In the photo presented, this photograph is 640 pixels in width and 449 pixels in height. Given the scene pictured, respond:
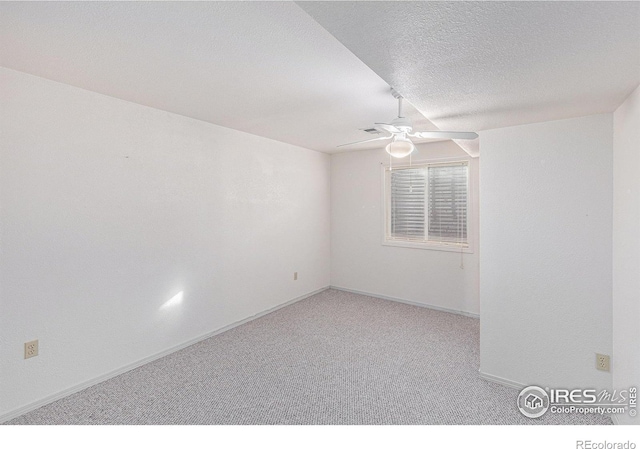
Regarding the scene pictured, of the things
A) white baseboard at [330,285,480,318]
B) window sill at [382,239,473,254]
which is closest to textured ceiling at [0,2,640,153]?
window sill at [382,239,473,254]

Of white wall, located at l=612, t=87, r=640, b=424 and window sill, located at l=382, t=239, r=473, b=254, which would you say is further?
window sill, located at l=382, t=239, r=473, b=254

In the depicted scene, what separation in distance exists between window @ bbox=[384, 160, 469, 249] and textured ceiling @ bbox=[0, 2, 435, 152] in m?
1.78

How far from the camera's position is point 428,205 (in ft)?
15.7

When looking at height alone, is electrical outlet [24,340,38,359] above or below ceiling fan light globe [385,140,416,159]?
below

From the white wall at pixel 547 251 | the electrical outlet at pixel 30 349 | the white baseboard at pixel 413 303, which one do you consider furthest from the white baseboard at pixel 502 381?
the electrical outlet at pixel 30 349

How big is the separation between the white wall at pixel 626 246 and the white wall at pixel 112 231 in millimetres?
3440

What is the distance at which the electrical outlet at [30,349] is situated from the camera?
2.31m

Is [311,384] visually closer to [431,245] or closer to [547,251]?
[547,251]

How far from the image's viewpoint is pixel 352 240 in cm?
544

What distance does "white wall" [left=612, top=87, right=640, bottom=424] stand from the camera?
5.94 feet
